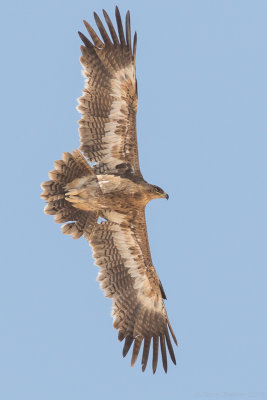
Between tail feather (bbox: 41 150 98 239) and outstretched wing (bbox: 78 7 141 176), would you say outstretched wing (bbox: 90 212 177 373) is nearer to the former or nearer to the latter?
tail feather (bbox: 41 150 98 239)

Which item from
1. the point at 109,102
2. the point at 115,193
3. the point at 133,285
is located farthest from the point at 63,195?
the point at 133,285

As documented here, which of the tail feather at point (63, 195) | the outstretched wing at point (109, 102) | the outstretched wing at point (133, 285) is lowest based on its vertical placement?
the outstretched wing at point (133, 285)

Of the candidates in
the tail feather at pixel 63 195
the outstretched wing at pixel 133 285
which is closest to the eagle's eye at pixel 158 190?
the outstretched wing at pixel 133 285

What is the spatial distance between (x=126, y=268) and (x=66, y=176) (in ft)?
6.91

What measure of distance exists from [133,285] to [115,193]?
5.93 ft

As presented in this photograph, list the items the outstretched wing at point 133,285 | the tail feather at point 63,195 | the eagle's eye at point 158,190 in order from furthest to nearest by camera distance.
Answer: the outstretched wing at point 133,285
the eagle's eye at point 158,190
the tail feather at point 63,195

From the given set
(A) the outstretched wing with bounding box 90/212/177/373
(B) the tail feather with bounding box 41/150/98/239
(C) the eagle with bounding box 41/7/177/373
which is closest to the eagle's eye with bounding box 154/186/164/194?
(C) the eagle with bounding box 41/7/177/373

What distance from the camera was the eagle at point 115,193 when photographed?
582 inches

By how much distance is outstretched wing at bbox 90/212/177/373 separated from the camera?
15281 millimetres

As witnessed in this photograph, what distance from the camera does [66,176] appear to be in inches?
580

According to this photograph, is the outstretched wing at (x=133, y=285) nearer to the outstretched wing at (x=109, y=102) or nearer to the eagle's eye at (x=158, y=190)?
the eagle's eye at (x=158, y=190)

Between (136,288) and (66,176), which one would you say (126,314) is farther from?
(66,176)

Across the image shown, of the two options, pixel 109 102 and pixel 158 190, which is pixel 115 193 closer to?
pixel 158 190

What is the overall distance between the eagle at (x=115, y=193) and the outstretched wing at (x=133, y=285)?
2cm
